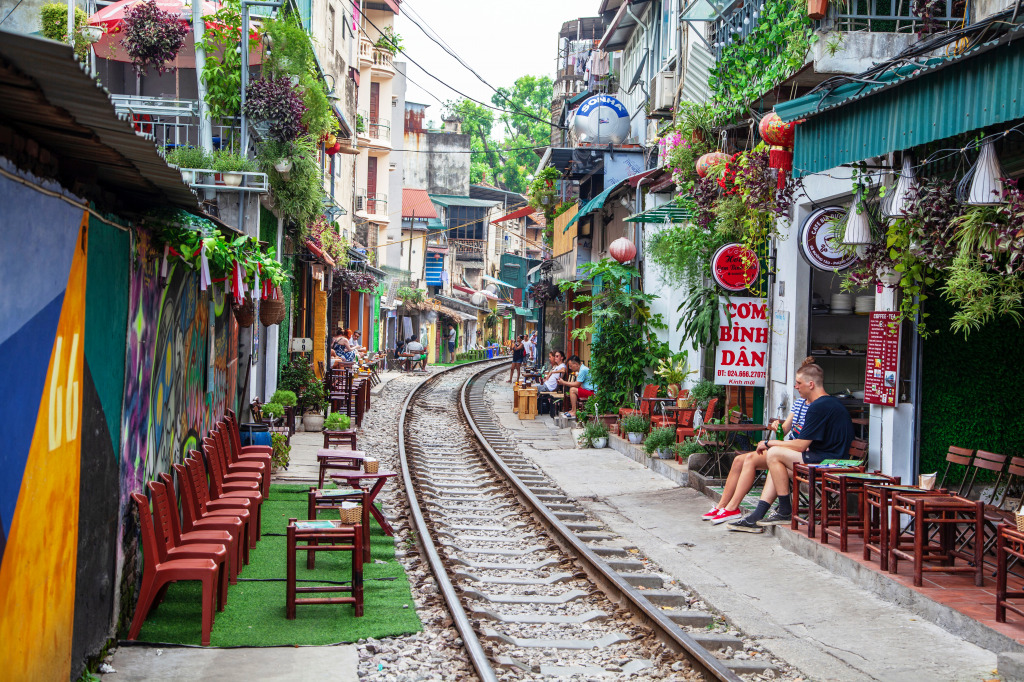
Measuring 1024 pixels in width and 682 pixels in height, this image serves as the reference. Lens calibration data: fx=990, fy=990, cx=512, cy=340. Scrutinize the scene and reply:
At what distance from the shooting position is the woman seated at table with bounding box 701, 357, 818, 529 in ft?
33.6

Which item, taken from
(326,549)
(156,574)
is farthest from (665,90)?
(156,574)

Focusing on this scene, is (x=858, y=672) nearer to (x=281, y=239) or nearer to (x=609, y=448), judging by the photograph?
(x=609, y=448)

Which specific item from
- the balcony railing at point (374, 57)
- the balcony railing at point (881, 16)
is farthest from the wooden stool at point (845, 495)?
the balcony railing at point (374, 57)

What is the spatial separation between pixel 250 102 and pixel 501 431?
8.59 m

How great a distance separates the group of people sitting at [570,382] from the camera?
835 inches

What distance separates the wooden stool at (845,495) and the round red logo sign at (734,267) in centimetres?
422

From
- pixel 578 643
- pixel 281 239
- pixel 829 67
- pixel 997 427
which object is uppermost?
pixel 829 67

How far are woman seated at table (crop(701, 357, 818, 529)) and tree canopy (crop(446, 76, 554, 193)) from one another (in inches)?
2408

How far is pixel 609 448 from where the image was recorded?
17.7 m

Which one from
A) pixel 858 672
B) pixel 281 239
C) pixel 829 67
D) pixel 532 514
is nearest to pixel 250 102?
pixel 281 239

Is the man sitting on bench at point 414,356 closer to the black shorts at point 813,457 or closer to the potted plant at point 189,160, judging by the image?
the potted plant at point 189,160

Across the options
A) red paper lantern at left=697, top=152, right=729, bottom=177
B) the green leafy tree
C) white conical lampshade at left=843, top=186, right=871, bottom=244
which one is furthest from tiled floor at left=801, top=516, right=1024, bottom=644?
the green leafy tree

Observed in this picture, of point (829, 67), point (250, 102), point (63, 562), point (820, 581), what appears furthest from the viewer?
point (250, 102)

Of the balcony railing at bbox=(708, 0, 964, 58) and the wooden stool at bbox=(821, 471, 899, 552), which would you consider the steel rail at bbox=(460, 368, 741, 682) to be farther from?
the balcony railing at bbox=(708, 0, 964, 58)
